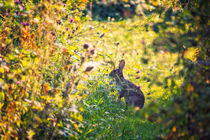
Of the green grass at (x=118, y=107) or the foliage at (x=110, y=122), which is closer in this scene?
the green grass at (x=118, y=107)

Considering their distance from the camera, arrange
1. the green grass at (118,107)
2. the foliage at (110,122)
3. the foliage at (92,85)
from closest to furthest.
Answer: the foliage at (92,85) → the green grass at (118,107) → the foliage at (110,122)

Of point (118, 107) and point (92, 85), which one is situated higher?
point (92, 85)

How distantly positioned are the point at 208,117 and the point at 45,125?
1463 mm

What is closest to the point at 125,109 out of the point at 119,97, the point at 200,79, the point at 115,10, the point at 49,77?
the point at 119,97

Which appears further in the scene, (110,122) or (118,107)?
(118,107)

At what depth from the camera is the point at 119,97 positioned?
12.4ft

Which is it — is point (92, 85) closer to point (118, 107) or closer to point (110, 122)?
point (118, 107)

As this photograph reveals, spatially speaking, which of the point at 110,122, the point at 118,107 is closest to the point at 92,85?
the point at 118,107

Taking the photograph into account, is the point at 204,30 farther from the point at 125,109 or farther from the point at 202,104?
the point at 125,109

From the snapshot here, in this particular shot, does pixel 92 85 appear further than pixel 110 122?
Yes

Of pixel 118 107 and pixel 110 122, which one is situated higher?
pixel 110 122

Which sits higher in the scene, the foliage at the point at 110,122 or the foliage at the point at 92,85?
the foliage at the point at 92,85

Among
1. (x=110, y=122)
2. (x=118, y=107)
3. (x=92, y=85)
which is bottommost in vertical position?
(x=118, y=107)

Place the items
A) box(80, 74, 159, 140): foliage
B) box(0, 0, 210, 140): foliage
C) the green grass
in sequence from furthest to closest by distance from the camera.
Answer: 1. box(80, 74, 159, 140): foliage
2. the green grass
3. box(0, 0, 210, 140): foliage
